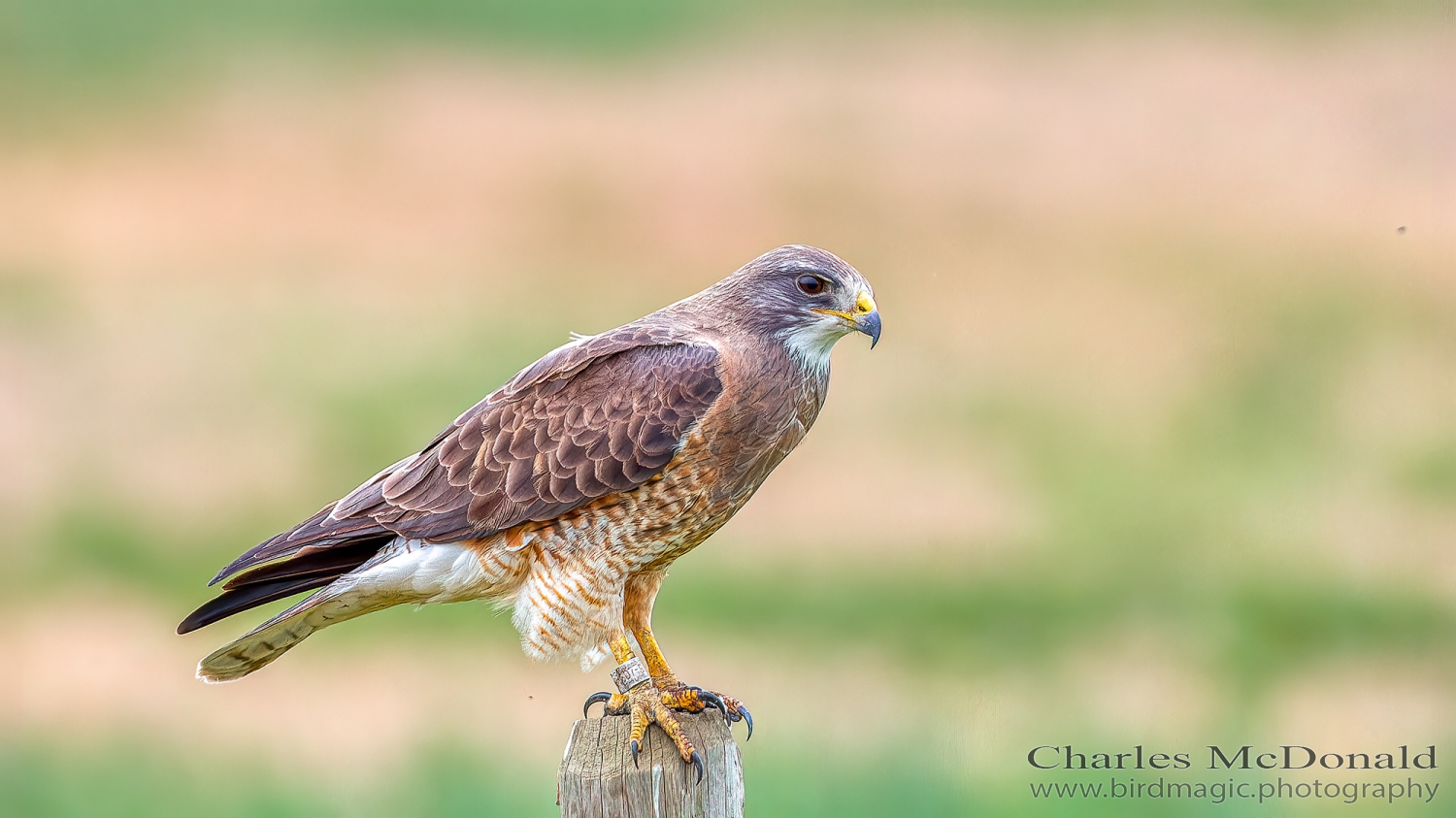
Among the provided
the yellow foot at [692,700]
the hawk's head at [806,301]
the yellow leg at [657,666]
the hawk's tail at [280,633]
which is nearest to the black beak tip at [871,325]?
the hawk's head at [806,301]

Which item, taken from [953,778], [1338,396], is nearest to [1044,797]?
[953,778]

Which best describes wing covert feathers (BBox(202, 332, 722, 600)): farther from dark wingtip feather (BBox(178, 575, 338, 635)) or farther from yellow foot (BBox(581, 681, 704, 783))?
yellow foot (BBox(581, 681, 704, 783))

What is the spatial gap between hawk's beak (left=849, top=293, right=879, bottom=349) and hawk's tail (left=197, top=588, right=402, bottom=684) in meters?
1.67

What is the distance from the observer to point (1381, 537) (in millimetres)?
9195

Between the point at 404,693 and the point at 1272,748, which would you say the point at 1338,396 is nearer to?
the point at 1272,748

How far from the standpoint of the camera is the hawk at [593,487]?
4.29 m

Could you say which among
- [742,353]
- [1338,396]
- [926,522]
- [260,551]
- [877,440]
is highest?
[1338,396]

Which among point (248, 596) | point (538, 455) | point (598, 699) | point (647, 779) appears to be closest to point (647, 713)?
point (598, 699)

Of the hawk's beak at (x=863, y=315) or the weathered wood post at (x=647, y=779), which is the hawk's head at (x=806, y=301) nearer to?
the hawk's beak at (x=863, y=315)

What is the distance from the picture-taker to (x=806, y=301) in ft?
14.4

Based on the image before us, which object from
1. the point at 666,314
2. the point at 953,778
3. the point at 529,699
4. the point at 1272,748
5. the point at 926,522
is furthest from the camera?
the point at 926,522

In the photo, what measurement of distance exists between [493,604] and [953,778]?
213cm

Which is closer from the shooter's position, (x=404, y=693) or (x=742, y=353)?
(x=742, y=353)

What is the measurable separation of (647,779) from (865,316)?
1511 millimetres
